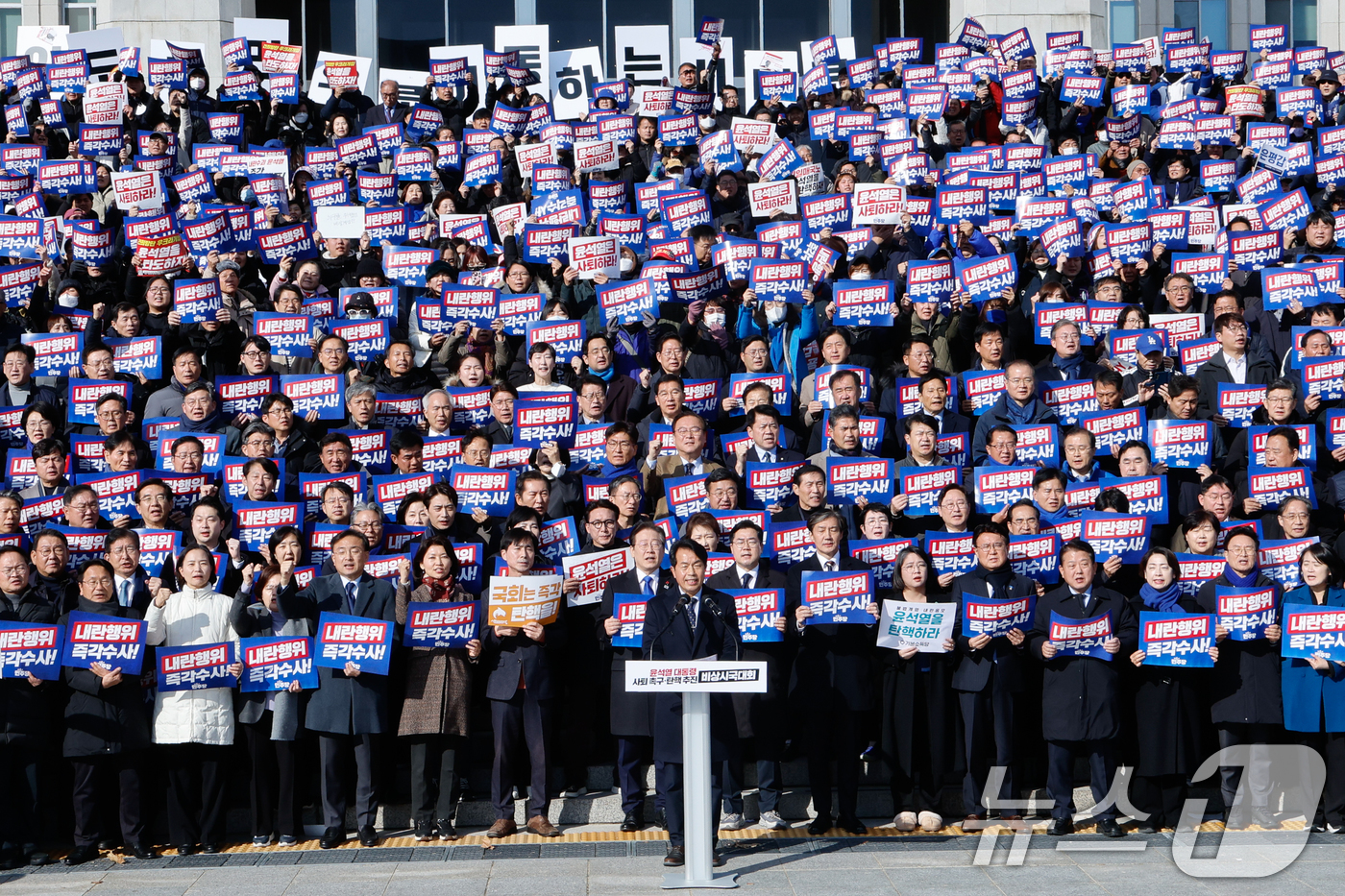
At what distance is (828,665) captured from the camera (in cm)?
996

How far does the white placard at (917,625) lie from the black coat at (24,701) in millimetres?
5274

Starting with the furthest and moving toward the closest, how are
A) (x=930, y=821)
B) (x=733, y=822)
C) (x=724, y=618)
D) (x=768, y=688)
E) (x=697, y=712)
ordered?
(x=733, y=822)
(x=930, y=821)
(x=768, y=688)
(x=724, y=618)
(x=697, y=712)

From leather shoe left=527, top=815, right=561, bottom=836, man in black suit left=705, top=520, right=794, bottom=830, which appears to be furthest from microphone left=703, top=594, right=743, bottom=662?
leather shoe left=527, top=815, right=561, bottom=836

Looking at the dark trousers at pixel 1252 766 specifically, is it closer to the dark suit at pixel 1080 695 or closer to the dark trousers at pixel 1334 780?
the dark trousers at pixel 1334 780

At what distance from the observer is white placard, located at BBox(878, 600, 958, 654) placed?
984 centimetres

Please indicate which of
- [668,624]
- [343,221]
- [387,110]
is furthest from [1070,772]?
[387,110]

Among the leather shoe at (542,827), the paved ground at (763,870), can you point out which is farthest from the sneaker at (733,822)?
the leather shoe at (542,827)

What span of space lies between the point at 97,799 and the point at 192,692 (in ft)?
3.02

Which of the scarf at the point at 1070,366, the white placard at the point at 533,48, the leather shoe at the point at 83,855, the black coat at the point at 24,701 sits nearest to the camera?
the black coat at the point at 24,701

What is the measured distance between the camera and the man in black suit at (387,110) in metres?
20.0

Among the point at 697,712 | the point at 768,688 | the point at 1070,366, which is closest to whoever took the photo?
the point at 697,712

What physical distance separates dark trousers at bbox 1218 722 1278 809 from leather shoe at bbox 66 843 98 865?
7.36m

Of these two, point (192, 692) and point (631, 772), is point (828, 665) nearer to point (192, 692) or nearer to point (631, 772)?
point (631, 772)

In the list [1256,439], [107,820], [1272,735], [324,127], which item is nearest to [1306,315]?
[1256,439]
